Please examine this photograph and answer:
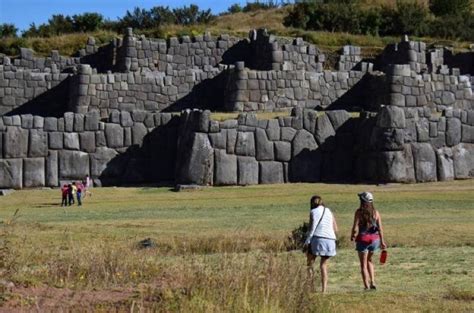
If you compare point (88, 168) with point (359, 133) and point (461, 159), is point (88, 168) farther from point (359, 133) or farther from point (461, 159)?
point (461, 159)

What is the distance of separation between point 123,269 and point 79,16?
56.5 m

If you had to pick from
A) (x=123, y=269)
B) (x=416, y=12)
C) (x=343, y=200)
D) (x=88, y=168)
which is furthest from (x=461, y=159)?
(x=416, y=12)

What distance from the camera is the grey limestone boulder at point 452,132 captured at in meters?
34.2

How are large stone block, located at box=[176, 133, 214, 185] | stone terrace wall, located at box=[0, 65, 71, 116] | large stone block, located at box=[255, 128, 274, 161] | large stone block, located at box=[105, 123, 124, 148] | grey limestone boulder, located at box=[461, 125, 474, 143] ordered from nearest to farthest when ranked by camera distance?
large stone block, located at box=[176, 133, 214, 185]
large stone block, located at box=[255, 128, 274, 161]
large stone block, located at box=[105, 123, 124, 148]
grey limestone boulder, located at box=[461, 125, 474, 143]
stone terrace wall, located at box=[0, 65, 71, 116]

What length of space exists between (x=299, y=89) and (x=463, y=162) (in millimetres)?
7733

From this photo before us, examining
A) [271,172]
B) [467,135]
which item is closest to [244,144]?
[271,172]

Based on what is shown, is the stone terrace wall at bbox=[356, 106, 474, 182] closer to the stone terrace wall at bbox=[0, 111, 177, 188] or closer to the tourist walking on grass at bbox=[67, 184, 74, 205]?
the stone terrace wall at bbox=[0, 111, 177, 188]

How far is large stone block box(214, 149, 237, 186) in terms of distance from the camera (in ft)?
108

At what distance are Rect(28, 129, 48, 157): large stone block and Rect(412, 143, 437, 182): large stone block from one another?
37.1 feet

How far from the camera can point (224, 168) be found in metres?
32.9

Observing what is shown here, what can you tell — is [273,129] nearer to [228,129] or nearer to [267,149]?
[267,149]

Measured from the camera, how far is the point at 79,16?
225ft

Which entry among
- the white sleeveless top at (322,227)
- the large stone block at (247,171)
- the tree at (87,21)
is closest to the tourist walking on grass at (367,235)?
the white sleeveless top at (322,227)

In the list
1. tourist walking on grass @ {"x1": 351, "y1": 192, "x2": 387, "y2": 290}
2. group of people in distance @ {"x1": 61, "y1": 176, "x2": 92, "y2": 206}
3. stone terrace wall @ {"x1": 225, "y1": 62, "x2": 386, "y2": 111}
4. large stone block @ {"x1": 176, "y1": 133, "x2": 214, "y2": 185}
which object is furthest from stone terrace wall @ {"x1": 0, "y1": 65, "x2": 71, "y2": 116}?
tourist walking on grass @ {"x1": 351, "y1": 192, "x2": 387, "y2": 290}
